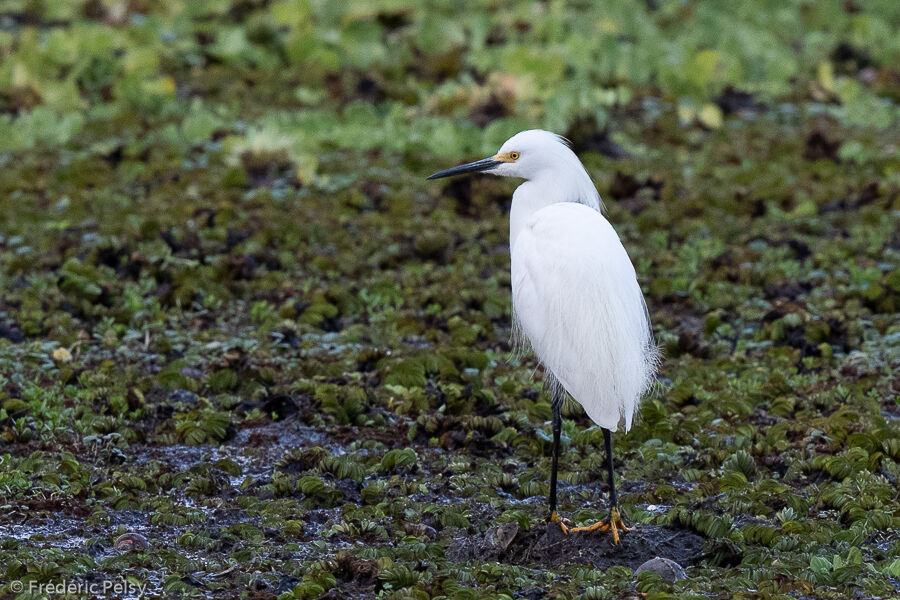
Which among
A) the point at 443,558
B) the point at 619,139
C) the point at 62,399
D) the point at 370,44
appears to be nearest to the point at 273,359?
the point at 62,399

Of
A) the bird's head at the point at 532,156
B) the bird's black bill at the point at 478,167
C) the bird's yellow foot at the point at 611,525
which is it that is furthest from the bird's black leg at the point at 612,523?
the bird's black bill at the point at 478,167

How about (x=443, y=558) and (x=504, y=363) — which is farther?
(x=504, y=363)

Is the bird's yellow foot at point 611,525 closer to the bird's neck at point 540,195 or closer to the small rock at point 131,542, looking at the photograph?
the bird's neck at point 540,195

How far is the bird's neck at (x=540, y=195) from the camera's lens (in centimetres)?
605

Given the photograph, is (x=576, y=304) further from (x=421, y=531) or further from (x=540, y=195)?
(x=421, y=531)

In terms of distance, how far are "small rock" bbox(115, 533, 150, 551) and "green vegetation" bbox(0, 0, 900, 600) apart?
0.07 m

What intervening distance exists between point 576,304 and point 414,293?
322 centimetres

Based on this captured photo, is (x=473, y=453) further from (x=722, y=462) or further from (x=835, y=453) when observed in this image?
(x=835, y=453)

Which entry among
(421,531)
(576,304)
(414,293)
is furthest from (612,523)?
(414,293)

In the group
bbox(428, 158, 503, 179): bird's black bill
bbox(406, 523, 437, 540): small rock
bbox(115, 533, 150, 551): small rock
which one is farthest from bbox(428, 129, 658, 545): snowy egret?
bbox(115, 533, 150, 551): small rock

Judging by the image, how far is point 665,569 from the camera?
4.90 meters

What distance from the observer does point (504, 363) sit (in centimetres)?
755

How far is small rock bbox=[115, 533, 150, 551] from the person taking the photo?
5082 millimetres

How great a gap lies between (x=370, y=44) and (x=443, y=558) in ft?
30.6
